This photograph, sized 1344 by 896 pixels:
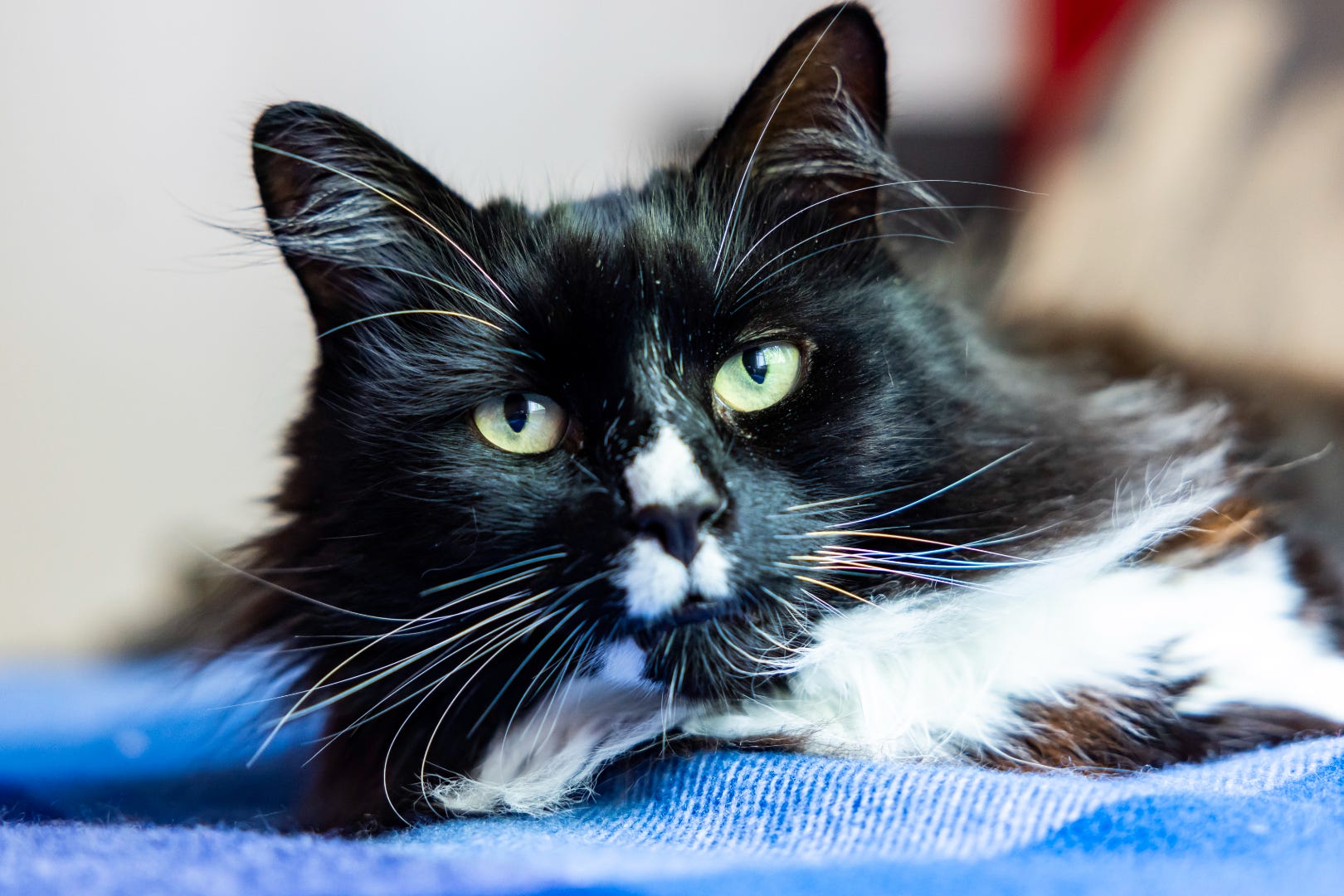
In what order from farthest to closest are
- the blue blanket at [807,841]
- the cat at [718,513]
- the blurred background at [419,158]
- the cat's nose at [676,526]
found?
the blurred background at [419,158], the cat at [718,513], the cat's nose at [676,526], the blue blanket at [807,841]

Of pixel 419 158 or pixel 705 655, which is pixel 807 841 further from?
pixel 419 158

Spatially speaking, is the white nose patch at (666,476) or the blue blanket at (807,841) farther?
the white nose patch at (666,476)

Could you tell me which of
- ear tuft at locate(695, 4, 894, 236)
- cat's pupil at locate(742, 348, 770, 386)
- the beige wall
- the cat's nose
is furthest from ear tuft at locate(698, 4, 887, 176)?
the beige wall

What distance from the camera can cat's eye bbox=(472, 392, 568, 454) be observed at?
1.09 m

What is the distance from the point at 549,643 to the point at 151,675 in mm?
997

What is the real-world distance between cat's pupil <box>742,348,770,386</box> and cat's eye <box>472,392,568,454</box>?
215 mm

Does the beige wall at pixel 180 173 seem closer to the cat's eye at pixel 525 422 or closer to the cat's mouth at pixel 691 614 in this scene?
the cat's eye at pixel 525 422

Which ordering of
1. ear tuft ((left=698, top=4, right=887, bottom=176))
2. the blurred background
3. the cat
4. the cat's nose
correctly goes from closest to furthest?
the cat's nose → the cat → ear tuft ((left=698, top=4, right=887, bottom=176)) → the blurred background

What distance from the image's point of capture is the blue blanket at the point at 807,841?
723 millimetres

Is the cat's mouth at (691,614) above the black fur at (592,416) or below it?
below

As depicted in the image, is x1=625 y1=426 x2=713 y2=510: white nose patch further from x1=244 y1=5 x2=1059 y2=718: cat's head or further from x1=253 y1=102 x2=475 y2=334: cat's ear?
x1=253 y1=102 x2=475 y2=334: cat's ear

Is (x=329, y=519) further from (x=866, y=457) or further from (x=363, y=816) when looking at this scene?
(x=866, y=457)

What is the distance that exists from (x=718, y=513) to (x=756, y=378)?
20cm

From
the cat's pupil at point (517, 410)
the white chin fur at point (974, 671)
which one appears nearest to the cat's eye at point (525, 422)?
the cat's pupil at point (517, 410)
